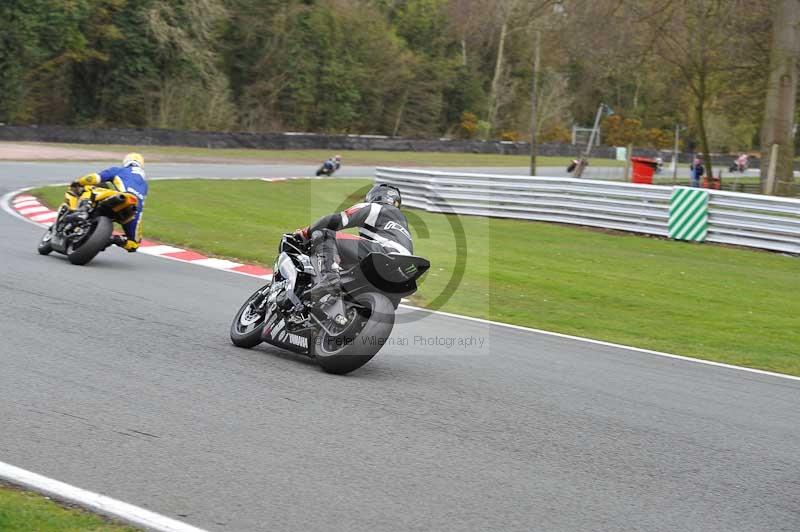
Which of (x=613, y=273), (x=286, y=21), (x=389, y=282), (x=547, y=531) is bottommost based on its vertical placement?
(x=613, y=273)

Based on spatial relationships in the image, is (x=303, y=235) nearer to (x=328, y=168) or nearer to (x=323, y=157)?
(x=328, y=168)

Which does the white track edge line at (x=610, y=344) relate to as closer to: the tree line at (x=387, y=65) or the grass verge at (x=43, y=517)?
the grass verge at (x=43, y=517)

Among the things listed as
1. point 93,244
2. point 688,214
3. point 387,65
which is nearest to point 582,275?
point 688,214

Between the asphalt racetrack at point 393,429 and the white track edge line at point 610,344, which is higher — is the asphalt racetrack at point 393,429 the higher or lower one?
the higher one

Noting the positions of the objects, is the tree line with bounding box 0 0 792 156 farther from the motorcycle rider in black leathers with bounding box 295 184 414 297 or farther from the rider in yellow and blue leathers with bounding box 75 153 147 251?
the motorcycle rider in black leathers with bounding box 295 184 414 297

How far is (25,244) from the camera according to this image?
13.3 metres

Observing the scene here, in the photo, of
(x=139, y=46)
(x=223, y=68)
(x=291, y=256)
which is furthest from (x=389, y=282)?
(x=223, y=68)

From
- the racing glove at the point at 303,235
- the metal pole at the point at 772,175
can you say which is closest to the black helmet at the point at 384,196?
the racing glove at the point at 303,235

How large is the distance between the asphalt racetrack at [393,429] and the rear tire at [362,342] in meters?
0.16

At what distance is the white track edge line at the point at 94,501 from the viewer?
4371 millimetres

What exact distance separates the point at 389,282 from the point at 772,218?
540 inches

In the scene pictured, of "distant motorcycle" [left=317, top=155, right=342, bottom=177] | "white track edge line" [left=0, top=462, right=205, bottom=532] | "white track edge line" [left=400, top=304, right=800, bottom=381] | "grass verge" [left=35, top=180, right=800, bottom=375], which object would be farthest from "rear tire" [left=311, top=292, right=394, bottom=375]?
"distant motorcycle" [left=317, top=155, right=342, bottom=177]

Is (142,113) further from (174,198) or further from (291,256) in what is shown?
(291,256)

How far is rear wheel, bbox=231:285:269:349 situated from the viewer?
8.19m
